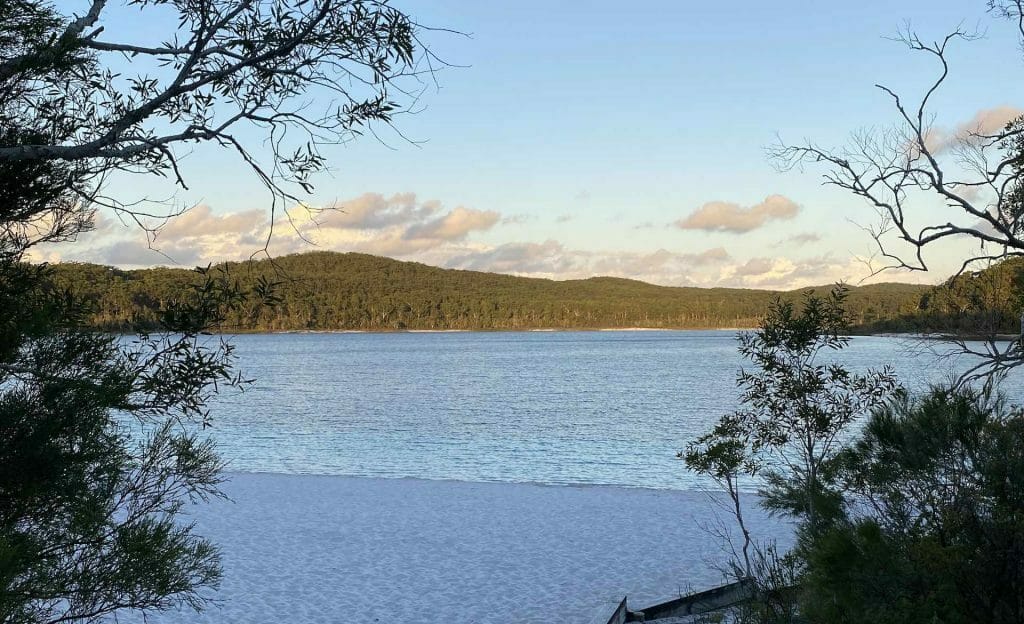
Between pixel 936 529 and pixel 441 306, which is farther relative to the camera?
pixel 441 306

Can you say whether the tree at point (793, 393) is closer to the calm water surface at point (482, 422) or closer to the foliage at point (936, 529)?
the calm water surface at point (482, 422)

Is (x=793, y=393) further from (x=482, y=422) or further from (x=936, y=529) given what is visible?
(x=482, y=422)

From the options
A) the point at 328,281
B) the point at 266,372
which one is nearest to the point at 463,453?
the point at 266,372

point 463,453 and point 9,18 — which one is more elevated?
point 9,18

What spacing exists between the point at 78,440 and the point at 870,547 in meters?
4.09

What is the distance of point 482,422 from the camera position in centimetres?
3719

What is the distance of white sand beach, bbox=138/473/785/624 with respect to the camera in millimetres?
9938

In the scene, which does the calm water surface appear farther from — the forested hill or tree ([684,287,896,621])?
the forested hill

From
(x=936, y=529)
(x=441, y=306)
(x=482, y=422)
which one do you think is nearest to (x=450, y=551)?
(x=936, y=529)

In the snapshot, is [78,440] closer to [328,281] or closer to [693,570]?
[693,570]

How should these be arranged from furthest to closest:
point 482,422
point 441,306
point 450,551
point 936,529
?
point 441,306 < point 482,422 < point 450,551 < point 936,529

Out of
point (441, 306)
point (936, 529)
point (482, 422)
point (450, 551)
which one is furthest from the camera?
point (441, 306)

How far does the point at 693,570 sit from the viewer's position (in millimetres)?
11500

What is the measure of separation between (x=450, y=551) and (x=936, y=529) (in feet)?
30.2
